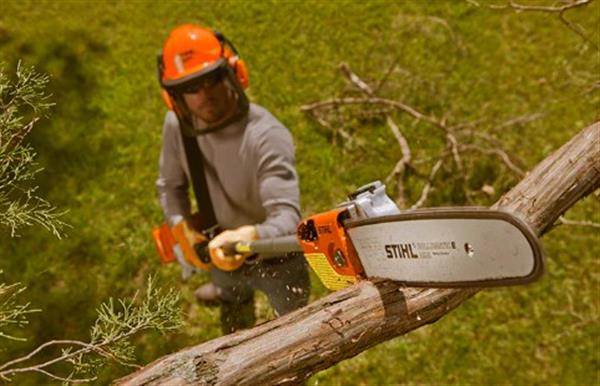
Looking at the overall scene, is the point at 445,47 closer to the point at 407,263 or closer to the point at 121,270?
the point at 121,270

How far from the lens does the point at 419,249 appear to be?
158cm

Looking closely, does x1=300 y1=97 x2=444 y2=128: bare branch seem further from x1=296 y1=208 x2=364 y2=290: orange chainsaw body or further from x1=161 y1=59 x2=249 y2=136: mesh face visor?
x1=296 y1=208 x2=364 y2=290: orange chainsaw body

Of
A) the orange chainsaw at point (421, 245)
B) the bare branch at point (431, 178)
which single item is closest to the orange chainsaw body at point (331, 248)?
the orange chainsaw at point (421, 245)

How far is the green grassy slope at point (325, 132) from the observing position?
4375 mm

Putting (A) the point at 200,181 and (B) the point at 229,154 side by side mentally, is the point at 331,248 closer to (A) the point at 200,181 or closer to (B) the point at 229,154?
(B) the point at 229,154

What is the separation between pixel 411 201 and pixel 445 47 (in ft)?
5.86

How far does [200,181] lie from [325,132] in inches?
86.9

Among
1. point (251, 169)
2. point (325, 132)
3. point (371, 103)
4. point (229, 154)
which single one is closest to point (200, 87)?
point (229, 154)

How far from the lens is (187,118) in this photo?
10.7 ft

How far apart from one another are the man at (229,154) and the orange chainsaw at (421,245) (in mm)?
1157

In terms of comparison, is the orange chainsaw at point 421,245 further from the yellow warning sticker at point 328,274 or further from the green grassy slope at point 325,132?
the green grassy slope at point 325,132

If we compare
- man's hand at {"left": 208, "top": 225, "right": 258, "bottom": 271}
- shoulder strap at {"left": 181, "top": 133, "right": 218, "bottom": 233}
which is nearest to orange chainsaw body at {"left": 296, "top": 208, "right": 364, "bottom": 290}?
man's hand at {"left": 208, "top": 225, "right": 258, "bottom": 271}

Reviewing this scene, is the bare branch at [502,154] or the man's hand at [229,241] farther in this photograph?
the bare branch at [502,154]

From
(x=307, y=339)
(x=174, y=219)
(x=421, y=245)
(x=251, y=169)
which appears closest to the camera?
(x=421, y=245)
